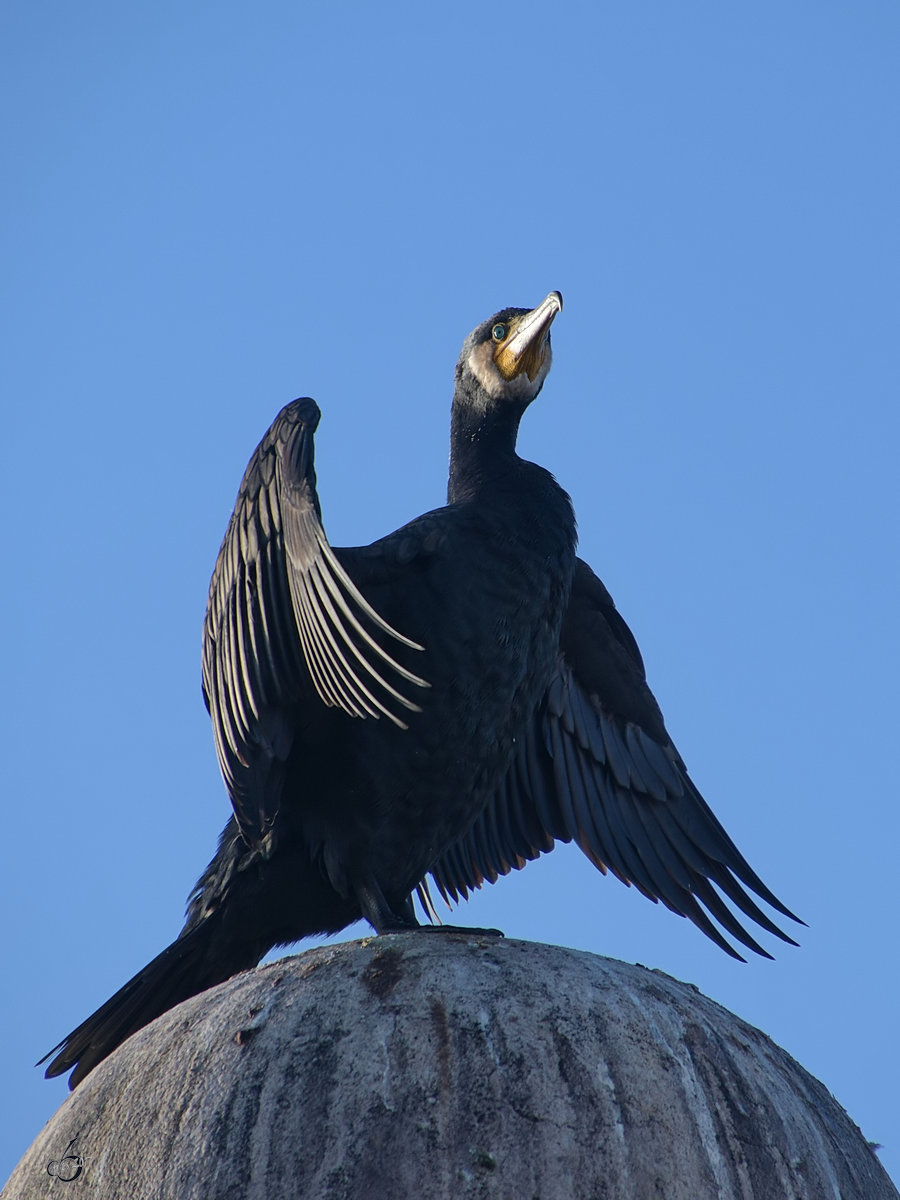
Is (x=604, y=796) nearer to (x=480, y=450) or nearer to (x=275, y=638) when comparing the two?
(x=480, y=450)

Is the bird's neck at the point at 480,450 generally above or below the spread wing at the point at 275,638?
above

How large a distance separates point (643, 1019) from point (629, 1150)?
0.47 meters

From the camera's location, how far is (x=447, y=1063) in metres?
4.40

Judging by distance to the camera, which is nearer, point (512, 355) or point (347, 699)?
point (347, 699)

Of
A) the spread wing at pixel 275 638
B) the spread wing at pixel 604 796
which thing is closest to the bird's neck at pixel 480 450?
the spread wing at pixel 604 796

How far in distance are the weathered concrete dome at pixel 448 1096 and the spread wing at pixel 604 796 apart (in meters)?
1.83

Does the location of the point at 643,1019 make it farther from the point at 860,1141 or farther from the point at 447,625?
the point at 447,625

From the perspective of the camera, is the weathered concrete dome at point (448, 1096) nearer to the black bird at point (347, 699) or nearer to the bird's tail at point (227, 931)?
the bird's tail at point (227, 931)

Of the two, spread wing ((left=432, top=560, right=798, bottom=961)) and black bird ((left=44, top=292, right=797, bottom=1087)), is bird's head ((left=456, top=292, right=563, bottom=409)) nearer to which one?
black bird ((left=44, top=292, right=797, bottom=1087))

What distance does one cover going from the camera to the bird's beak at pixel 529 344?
7152mm

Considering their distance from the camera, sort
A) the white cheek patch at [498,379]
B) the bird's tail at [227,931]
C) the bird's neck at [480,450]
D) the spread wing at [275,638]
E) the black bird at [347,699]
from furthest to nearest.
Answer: the white cheek patch at [498,379]
the bird's neck at [480,450]
the bird's tail at [227,931]
the black bird at [347,699]
the spread wing at [275,638]

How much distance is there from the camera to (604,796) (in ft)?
23.3

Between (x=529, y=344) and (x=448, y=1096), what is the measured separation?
378 cm

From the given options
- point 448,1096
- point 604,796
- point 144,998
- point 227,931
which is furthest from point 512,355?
point 448,1096
